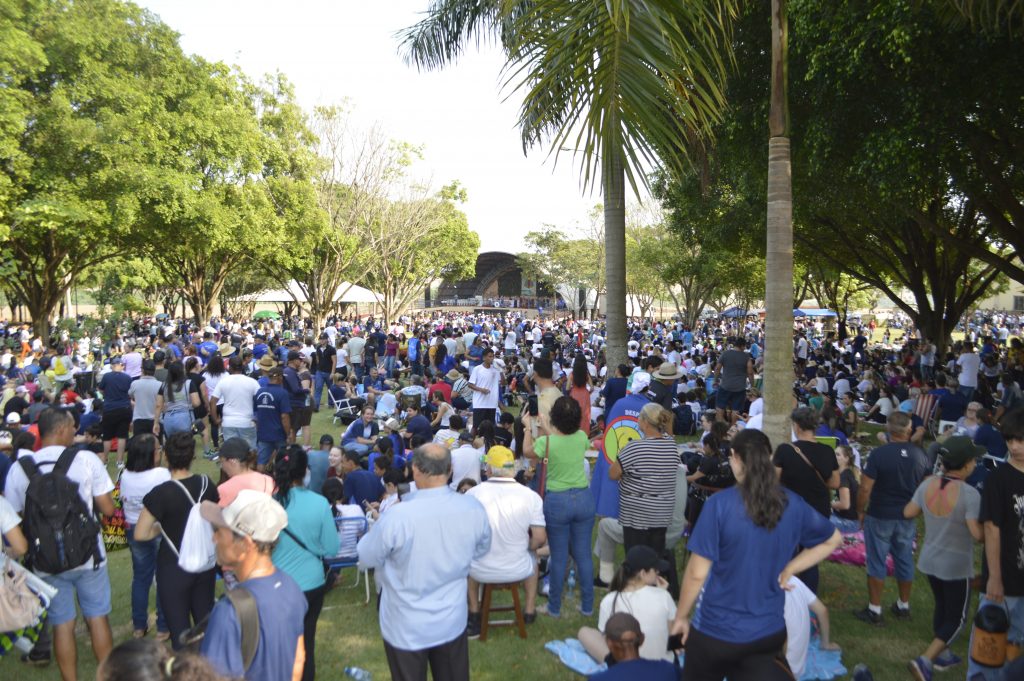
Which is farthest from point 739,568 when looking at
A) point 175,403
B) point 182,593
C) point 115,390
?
point 115,390

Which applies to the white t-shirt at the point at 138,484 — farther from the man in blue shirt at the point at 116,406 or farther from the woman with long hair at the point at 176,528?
the man in blue shirt at the point at 116,406

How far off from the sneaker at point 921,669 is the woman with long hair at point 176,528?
434cm

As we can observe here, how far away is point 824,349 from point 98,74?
73.3 ft

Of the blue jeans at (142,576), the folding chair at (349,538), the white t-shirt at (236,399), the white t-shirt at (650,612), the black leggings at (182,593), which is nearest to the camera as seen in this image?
the white t-shirt at (650,612)

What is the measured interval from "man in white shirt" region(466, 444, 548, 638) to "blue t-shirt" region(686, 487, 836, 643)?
5.75ft

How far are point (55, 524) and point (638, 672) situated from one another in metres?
3.29

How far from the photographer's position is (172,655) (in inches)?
69.9

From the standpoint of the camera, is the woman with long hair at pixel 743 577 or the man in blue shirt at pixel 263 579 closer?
the man in blue shirt at pixel 263 579

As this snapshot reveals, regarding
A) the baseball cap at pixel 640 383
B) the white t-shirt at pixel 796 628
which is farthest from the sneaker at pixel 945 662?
the baseball cap at pixel 640 383

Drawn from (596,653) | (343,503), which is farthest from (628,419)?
(343,503)

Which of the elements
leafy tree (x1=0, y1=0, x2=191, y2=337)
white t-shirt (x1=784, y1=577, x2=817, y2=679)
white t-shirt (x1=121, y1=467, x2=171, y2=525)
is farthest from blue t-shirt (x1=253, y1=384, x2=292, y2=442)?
leafy tree (x1=0, y1=0, x2=191, y2=337)

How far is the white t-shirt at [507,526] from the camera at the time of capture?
455 centimetres

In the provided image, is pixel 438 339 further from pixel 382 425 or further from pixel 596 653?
pixel 596 653

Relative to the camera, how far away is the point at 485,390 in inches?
397
